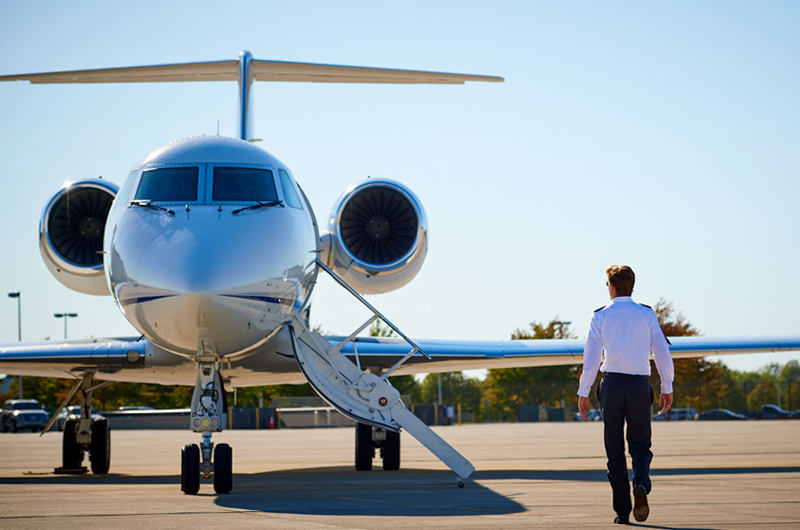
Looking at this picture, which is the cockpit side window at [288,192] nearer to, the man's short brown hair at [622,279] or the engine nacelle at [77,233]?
the engine nacelle at [77,233]

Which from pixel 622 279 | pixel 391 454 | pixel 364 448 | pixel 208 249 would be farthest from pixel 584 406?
pixel 364 448

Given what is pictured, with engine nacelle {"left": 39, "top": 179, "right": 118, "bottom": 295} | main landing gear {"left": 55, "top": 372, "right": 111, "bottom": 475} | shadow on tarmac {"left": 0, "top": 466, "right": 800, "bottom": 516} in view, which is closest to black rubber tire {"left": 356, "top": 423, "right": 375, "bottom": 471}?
shadow on tarmac {"left": 0, "top": 466, "right": 800, "bottom": 516}

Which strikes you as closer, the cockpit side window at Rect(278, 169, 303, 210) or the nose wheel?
the nose wheel

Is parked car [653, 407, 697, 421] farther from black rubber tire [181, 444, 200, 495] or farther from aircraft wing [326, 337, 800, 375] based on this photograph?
black rubber tire [181, 444, 200, 495]

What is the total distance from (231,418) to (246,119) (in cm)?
3551

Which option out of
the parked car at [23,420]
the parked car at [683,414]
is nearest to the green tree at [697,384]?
the parked car at [683,414]

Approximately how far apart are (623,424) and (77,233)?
9989 mm

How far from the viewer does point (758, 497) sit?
8.65 m

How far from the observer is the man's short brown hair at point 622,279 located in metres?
7.18

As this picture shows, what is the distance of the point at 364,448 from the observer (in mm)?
15172

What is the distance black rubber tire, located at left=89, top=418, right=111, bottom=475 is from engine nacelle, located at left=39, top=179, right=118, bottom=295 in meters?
2.34

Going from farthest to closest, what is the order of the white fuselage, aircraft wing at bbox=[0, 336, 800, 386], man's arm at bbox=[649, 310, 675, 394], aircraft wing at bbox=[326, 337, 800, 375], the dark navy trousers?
aircraft wing at bbox=[326, 337, 800, 375], aircraft wing at bbox=[0, 336, 800, 386], the white fuselage, man's arm at bbox=[649, 310, 675, 394], the dark navy trousers

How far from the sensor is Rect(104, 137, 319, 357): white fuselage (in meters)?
9.24

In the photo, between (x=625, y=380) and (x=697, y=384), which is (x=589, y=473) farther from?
(x=697, y=384)
